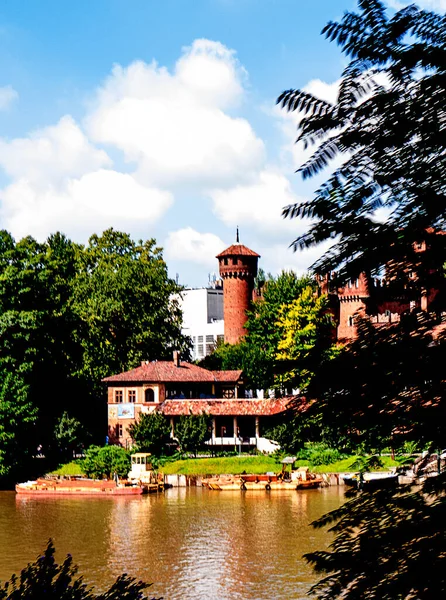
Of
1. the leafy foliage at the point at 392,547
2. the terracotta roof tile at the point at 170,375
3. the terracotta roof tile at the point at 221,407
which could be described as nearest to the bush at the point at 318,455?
the terracotta roof tile at the point at 221,407

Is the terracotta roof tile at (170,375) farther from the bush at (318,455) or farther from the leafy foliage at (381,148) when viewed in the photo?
the leafy foliage at (381,148)

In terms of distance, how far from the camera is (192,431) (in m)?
57.4

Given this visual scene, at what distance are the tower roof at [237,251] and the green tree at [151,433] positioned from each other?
3165 centimetres

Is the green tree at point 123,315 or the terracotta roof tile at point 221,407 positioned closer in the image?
the terracotta roof tile at point 221,407

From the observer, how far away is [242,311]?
86875 mm

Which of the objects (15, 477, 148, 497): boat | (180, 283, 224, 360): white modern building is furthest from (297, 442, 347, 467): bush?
(180, 283, 224, 360): white modern building

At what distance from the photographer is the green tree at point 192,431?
57438 millimetres

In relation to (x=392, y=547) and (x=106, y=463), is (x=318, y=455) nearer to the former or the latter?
(x=106, y=463)

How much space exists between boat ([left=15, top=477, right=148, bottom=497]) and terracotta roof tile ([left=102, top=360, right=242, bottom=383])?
12.2 metres

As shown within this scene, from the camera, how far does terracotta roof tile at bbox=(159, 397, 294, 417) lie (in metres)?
60.2

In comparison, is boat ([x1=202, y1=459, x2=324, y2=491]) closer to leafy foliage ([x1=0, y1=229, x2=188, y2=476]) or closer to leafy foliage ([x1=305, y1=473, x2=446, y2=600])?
leafy foliage ([x1=0, y1=229, x2=188, y2=476])

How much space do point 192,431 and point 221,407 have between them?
4.18m

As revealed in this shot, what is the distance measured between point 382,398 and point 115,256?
68.5m

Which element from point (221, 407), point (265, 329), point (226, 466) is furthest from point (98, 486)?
point (265, 329)
